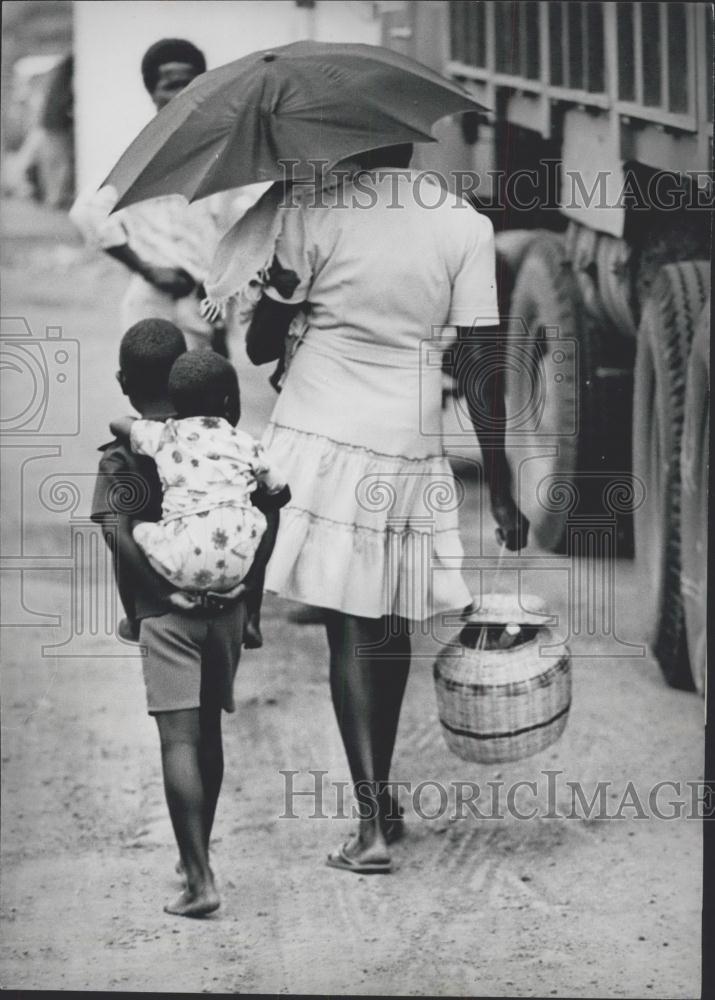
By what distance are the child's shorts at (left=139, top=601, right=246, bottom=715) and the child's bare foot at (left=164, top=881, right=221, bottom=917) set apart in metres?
0.47

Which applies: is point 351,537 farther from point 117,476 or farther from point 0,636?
point 0,636

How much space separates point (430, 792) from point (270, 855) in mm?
448

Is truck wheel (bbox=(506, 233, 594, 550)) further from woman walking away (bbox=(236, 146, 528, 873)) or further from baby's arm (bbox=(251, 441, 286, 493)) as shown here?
baby's arm (bbox=(251, 441, 286, 493))

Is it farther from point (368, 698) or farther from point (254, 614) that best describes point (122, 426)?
point (368, 698)

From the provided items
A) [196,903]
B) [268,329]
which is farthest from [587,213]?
[196,903]

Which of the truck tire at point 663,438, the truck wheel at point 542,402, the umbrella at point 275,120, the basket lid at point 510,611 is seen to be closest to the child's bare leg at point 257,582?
the basket lid at point 510,611

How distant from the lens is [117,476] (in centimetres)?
499

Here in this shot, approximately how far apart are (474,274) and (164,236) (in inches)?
32.1

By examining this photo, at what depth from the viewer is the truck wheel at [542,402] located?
5.20 m

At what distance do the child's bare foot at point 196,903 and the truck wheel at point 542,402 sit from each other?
1229 millimetres

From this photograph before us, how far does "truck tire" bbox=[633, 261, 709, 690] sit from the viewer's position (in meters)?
5.30

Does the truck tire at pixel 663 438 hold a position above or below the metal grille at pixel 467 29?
below

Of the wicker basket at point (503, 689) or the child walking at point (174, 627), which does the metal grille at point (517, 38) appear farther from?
the wicker basket at point (503, 689)

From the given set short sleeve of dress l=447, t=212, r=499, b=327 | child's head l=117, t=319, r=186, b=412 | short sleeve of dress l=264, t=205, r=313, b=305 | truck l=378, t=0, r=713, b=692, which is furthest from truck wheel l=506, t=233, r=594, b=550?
child's head l=117, t=319, r=186, b=412
